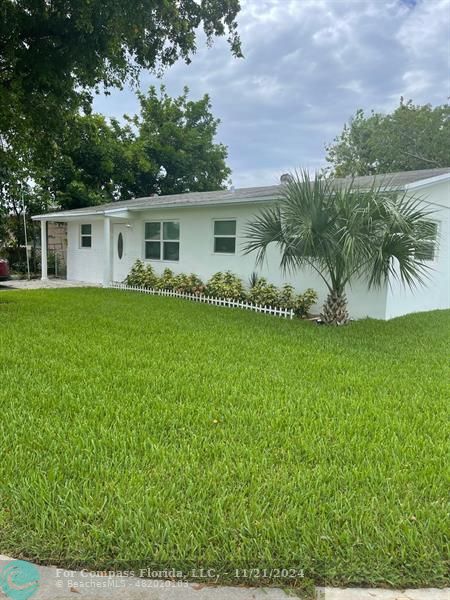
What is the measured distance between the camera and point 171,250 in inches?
571

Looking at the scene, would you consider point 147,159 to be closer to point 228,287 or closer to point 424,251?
point 228,287

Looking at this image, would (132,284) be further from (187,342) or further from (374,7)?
(374,7)

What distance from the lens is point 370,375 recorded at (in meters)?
5.31

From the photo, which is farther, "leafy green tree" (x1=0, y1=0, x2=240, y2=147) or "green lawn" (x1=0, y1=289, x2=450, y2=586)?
"leafy green tree" (x1=0, y1=0, x2=240, y2=147)

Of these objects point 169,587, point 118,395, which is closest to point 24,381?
point 118,395

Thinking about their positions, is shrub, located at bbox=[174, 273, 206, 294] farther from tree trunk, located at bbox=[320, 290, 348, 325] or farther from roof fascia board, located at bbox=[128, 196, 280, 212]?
tree trunk, located at bbox=[320, 290, 348, 325]

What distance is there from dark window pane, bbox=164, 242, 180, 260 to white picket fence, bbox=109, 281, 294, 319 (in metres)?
1.31

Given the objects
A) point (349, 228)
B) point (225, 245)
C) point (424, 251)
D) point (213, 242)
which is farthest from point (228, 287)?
point (424, 251)

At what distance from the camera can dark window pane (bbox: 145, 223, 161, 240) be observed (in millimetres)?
14922

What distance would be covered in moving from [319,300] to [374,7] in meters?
6.63

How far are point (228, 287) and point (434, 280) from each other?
5.45m

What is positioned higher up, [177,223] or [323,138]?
[323,138]

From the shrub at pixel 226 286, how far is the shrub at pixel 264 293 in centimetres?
35

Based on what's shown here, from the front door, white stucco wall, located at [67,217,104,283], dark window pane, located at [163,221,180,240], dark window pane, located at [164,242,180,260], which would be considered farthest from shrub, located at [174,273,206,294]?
white stucco wall, located at [67,217,104,283]
